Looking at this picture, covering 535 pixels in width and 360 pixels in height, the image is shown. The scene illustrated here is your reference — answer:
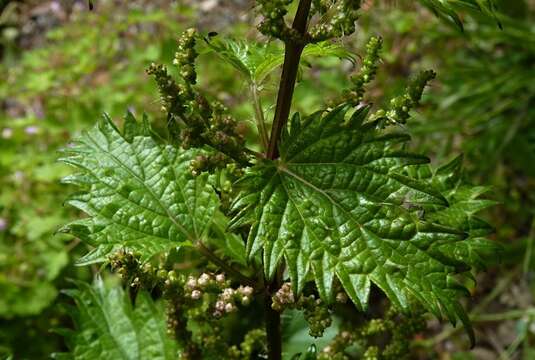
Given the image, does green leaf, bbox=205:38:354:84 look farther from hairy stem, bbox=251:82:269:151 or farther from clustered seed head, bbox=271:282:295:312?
clustered seed head, bbox=271:282:295:312

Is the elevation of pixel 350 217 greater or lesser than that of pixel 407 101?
lesser

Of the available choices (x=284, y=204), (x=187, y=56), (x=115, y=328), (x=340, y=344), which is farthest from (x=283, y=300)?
(x=115, y=328)

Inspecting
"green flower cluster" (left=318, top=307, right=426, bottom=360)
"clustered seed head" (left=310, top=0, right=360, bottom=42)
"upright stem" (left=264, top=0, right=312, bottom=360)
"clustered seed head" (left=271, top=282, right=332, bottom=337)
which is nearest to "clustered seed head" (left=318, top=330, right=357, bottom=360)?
"green flower cluster" (left=318, top=307, right=426, bottom=360)

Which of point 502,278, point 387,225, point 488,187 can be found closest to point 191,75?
point 387,225

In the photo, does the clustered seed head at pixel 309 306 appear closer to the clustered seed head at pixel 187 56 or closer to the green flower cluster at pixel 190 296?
the green flower cluster at pixel 190 296

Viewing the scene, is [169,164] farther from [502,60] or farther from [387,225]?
[502,60]

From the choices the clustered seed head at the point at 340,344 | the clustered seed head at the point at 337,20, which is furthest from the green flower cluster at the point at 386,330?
the clustered seed head at the point at 337,20

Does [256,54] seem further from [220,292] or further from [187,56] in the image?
[220,292]
